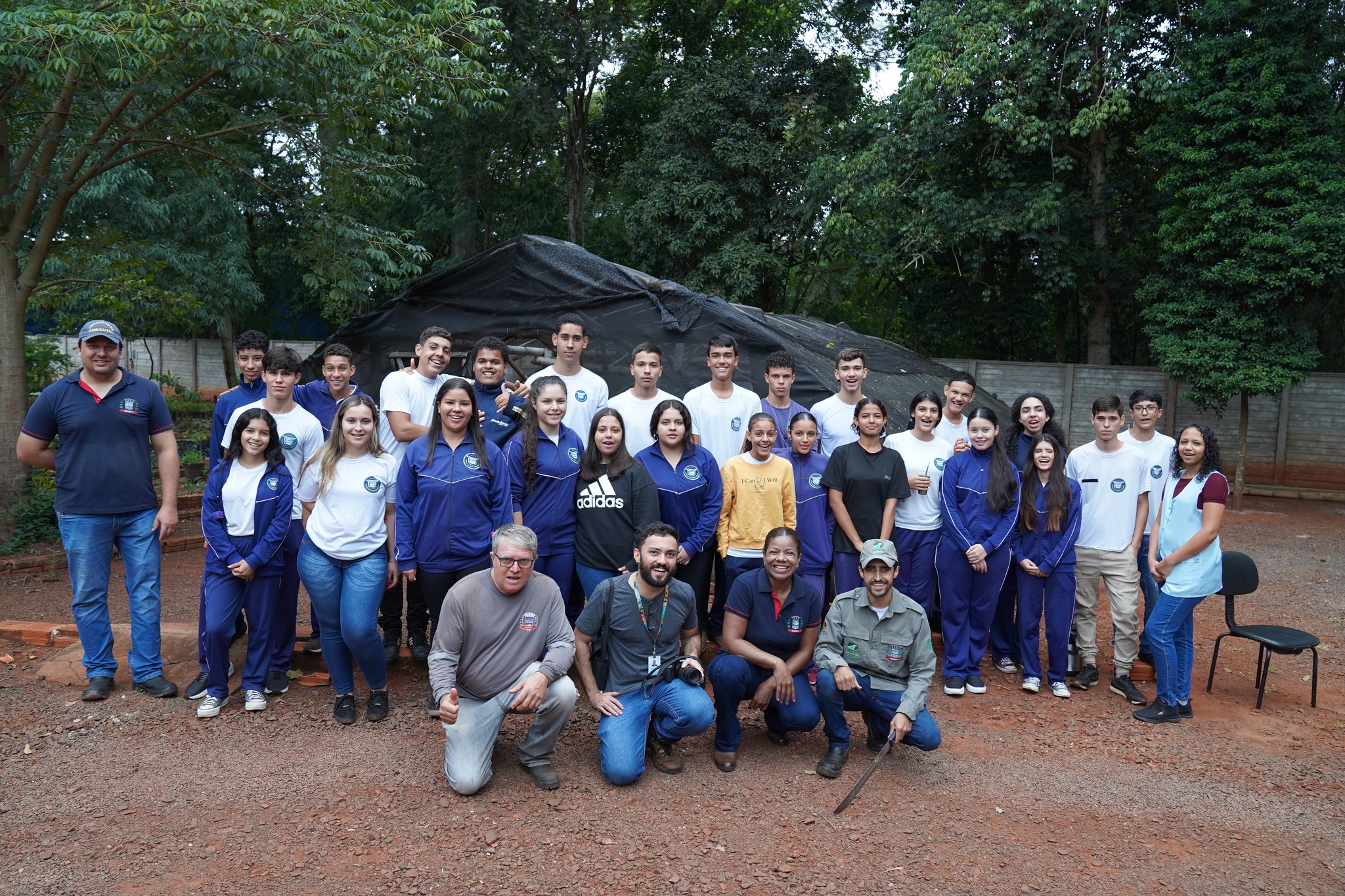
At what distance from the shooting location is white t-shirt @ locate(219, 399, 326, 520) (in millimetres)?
4879

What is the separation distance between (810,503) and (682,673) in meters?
1.41

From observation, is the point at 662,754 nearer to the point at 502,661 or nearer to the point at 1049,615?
the point at 502,661

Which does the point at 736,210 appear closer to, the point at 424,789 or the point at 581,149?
the point at 581,149

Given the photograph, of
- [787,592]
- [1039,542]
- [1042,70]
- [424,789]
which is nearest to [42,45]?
[424,789]

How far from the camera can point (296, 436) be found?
4.91 metres

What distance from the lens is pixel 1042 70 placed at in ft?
40.4

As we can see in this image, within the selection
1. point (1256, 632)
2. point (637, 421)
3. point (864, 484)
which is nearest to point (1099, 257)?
point (1256, 632)

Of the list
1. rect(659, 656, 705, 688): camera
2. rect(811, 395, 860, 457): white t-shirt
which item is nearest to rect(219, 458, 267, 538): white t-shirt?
rect(659, 656, 705, 688): camera

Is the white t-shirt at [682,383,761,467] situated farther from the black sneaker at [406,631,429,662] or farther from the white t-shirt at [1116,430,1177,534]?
the white t-shirt at [1116,430,1177,534]

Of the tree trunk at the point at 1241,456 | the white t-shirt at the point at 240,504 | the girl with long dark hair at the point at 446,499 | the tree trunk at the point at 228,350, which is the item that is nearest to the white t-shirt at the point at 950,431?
the girl with long dark hair at the point at 446,499

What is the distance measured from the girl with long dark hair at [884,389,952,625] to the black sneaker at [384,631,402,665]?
297 centimetres

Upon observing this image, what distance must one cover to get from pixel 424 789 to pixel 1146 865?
290cm

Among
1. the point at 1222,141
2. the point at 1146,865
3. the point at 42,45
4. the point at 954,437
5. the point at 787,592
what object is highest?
the point at 1222,141

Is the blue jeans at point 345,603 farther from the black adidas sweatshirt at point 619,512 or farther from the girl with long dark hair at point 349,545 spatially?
the black adidas sweatshirt at point 619,512
